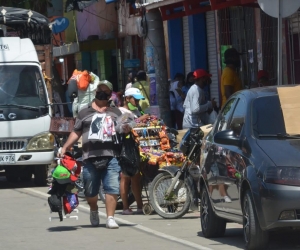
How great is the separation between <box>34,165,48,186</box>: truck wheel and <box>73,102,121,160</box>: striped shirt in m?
5.96

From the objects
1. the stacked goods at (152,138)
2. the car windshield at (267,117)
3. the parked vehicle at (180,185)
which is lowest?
the parked vehicle at (180,185)

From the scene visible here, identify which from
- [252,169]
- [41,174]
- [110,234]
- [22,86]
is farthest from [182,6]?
[252,169]

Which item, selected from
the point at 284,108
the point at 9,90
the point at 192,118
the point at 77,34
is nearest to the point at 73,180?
the point at 284,108

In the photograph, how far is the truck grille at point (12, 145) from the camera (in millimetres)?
16609

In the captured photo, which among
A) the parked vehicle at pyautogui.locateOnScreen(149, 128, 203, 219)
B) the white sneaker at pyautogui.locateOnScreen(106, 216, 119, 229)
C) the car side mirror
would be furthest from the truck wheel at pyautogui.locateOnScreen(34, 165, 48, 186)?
the car side mirror

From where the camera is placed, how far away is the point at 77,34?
33.4 m

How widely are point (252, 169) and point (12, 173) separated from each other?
404 inches

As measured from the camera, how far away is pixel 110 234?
11.0m

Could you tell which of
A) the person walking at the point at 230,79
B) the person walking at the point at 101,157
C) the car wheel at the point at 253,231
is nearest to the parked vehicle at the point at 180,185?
the person walking at the point at 101,157

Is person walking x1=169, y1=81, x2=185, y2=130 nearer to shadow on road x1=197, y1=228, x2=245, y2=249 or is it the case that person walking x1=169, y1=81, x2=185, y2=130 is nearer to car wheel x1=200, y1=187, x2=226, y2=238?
shadow on road x1=197, y1=228, x2=245, y2=249

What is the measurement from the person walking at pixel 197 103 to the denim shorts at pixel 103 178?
4243mm

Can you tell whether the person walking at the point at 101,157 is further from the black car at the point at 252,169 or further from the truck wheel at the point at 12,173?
the truck wheel at the point at 12,173

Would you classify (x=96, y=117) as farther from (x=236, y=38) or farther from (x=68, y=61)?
(x=68, y=61)

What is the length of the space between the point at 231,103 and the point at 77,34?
23673mm
